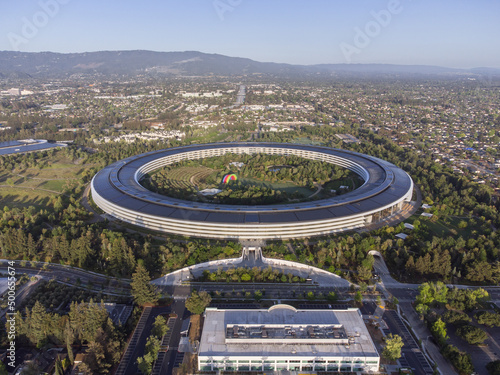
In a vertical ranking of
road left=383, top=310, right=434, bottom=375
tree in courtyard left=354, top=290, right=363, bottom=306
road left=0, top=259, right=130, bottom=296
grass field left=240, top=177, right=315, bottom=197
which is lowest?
road left=0, top=259, right=130, bottom=296

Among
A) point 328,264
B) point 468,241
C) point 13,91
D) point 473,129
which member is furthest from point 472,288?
point 13,91

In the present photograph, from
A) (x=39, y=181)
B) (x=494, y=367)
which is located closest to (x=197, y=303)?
(x=494, y=367)

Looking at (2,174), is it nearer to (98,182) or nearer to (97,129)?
(98,182)

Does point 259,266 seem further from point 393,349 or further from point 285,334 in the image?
point 393,349

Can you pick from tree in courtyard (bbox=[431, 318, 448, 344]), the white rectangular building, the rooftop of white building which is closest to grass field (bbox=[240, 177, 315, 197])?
the rooftop of white building

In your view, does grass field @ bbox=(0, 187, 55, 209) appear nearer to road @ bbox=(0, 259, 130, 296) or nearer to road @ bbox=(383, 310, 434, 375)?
road @ bbox=(0, 259, 130, 296)

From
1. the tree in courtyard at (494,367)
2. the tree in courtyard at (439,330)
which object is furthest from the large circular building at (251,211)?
the tree in courtyard at (494,367)

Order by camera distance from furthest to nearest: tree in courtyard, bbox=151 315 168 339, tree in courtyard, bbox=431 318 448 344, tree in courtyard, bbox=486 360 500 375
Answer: tree in courtyard, bbox=151 315 168 339, tree in courtyard, bbox=431 318 448 344, tree in courtyard, bbox=486 360 500 375

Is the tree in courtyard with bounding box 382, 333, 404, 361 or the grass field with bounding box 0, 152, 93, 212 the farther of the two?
the grass field with bounding box 0, 152, 93, 212
